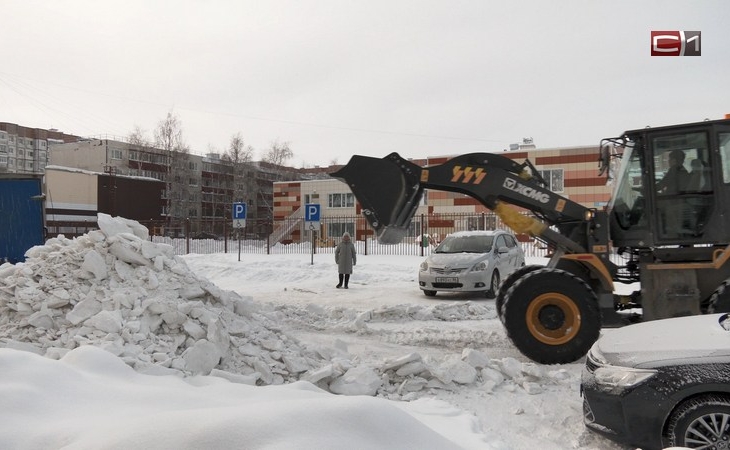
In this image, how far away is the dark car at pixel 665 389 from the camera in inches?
141

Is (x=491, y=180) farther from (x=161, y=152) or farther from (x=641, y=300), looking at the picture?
(x=161, y=152)

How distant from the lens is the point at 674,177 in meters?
6.96

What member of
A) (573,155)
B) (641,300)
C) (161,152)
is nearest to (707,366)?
(641,300)

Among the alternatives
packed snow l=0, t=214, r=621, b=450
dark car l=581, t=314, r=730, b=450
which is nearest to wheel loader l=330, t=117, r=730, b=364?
packed snow l=0, t=214, r=621, b=450

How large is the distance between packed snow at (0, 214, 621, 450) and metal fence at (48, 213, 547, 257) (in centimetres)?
1081

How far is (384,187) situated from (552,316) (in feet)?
9.47

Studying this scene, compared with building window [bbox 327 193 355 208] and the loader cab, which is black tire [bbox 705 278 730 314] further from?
building window [bbox 327 193 355 208]

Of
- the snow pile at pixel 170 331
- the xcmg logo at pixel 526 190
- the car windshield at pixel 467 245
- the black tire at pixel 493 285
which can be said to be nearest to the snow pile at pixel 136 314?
the snow pile at pixel 170 331

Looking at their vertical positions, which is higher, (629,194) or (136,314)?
(629,194)

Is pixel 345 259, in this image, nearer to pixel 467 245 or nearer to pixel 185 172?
pixel 467 245

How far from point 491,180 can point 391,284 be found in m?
10.1

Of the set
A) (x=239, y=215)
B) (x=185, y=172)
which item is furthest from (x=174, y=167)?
(x=239, y=215)

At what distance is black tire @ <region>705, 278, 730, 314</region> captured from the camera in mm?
6206

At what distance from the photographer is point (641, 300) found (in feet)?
23.3
